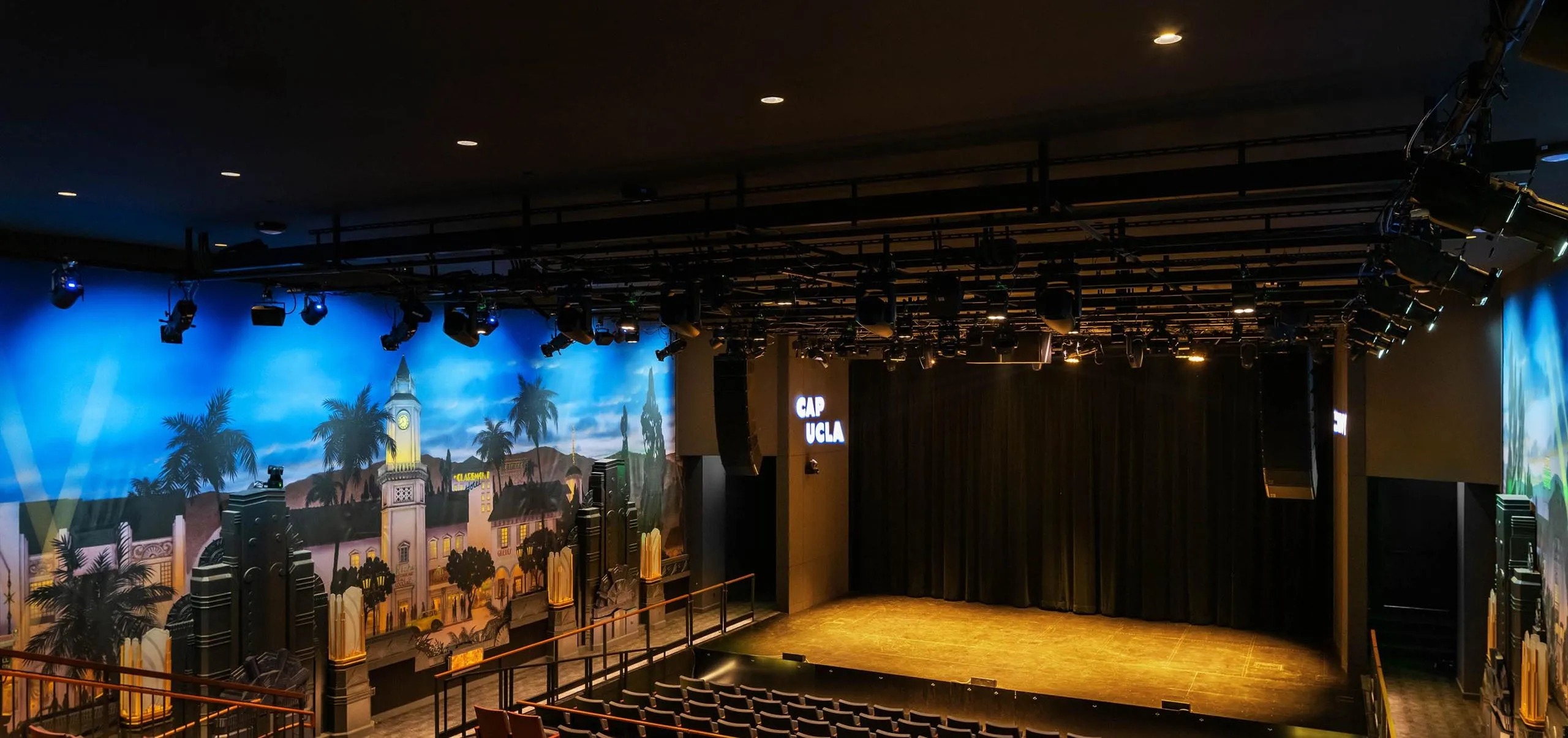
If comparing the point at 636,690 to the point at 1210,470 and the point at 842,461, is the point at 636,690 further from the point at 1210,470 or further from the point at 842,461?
the point at 1210,470

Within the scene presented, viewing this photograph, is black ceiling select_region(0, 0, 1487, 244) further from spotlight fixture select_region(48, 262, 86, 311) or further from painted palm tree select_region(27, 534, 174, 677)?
painted palm tree select_region(27, 534, 174, 677)

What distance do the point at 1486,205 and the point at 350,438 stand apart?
11723 millimetres

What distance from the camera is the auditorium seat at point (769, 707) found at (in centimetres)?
1159

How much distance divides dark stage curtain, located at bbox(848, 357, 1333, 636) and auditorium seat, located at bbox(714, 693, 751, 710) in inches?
363

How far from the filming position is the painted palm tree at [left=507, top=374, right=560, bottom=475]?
600 inches

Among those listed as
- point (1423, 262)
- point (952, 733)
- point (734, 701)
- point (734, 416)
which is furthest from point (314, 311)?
point (1423, 262)

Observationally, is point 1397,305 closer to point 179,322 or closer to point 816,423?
point 179,322

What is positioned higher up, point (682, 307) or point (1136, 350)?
point (682, 307)

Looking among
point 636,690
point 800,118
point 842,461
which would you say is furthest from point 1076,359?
point 800,118

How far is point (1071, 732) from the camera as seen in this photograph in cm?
1312

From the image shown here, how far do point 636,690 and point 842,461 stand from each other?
302 inches

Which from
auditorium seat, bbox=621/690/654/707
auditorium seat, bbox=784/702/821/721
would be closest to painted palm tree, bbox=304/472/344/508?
auditorium seat, bbox=621/690/654/707

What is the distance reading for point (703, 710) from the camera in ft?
37.2

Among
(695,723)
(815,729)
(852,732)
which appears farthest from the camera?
(695,723)
